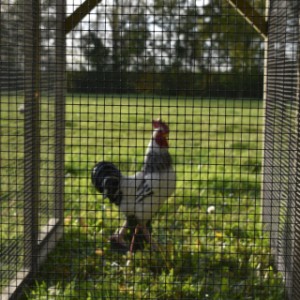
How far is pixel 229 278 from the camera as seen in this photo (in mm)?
3270

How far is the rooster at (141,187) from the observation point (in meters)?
4.08

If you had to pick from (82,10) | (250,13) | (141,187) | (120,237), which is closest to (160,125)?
(141,187)

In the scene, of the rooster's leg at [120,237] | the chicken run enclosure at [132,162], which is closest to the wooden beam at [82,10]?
the chicken run enclosure at [132,162]

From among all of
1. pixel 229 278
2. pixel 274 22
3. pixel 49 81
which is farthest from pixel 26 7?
pixel 229 278

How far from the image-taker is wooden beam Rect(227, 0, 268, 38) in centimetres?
334

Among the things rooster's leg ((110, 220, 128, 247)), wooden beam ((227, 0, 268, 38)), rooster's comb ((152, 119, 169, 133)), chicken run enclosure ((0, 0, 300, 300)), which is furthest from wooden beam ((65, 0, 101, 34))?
rooster's leg ((110, 220, 128, 247))

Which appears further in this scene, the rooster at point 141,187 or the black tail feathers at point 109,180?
the black tail feathers at point 109,180

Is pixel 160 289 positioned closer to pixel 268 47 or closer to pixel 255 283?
pixel 255 283

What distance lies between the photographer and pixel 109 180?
4230 mm

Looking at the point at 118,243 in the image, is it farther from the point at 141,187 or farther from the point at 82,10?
the point at 82,10

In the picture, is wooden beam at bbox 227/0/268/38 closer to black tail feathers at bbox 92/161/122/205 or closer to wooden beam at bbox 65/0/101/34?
wooden beam at bbox 65/0/101/34

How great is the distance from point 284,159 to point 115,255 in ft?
4.59

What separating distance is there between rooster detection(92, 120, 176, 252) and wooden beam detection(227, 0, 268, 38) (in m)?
1.05

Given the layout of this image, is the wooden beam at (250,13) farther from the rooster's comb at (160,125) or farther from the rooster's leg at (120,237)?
the rooster's leg at (120,237)
